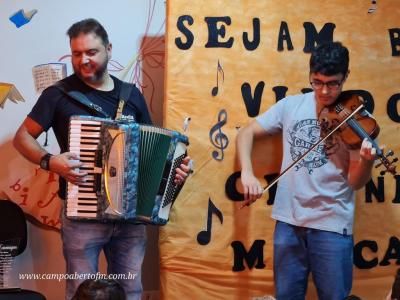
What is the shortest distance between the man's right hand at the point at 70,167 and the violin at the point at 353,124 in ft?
3.48

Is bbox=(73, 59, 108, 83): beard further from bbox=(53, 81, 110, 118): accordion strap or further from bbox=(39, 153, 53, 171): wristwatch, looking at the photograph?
bbox=(39, 153, 53, 171): wristwatch

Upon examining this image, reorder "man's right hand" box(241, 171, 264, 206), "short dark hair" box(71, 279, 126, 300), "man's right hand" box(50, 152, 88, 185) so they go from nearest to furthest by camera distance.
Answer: "short dark hair" box(71, 279, 126, 300)
"man's right hand" box(50, 152, 88, 185)
"man's right hand" box(241, 171, 264, 206)

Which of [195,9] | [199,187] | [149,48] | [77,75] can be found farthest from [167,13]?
[199,187]

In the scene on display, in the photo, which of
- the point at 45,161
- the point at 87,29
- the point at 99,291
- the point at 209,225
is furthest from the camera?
the point at 209,225

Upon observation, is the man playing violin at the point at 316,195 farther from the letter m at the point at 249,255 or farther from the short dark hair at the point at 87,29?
the short dark hair at the point at 87,29

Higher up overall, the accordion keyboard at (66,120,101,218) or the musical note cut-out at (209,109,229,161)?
the musical note cut-out at (209,109,229,161)

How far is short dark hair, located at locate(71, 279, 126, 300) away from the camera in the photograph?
1.56 m

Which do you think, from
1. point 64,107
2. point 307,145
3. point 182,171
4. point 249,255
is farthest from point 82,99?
point 249,255

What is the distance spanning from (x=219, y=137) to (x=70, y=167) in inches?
33.5

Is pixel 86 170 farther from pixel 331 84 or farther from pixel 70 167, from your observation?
pixel 331 84

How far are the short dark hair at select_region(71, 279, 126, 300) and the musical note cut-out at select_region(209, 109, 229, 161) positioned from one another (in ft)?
4.66

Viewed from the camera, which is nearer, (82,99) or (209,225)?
(82,99)

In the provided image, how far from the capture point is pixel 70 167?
2357mm

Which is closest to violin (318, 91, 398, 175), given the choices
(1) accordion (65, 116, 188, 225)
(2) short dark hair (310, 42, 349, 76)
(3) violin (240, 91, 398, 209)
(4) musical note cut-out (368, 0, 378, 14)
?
(3) violin (240, 91, 398, 209)
